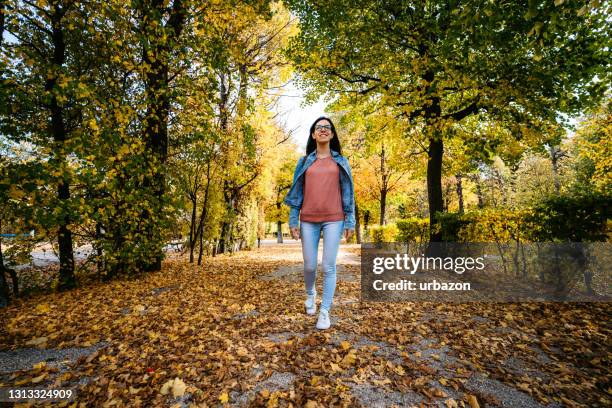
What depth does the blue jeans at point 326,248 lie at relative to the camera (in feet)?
10.6

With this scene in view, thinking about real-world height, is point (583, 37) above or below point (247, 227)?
above

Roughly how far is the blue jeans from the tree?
325 cm

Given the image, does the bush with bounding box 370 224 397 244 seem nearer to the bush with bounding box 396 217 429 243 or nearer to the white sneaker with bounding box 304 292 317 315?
the bush with bounding box 396 217 429 243

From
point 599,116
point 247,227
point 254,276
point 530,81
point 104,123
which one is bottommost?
point 254,276

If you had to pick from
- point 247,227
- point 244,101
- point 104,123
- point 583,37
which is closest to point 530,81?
point 583,37

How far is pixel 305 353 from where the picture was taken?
2.75 m

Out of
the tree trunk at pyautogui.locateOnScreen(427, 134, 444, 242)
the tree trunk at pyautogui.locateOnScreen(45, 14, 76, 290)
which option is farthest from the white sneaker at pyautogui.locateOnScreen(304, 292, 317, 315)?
the tree trunk at pyautogui.locateOnScreen(427, 134, 444, 242)

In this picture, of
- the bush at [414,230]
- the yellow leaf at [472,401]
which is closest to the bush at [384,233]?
the bush at [414,230]

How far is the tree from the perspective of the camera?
535cm

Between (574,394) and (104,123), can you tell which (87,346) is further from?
(574,394)

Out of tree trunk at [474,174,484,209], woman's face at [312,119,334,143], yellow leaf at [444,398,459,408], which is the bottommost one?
yellow leaf at [444,398,459,408]

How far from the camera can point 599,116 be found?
16.4 m

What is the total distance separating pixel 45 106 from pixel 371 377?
6993mm

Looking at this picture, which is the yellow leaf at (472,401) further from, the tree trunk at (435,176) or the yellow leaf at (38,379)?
the tree trunk at (435,176)
